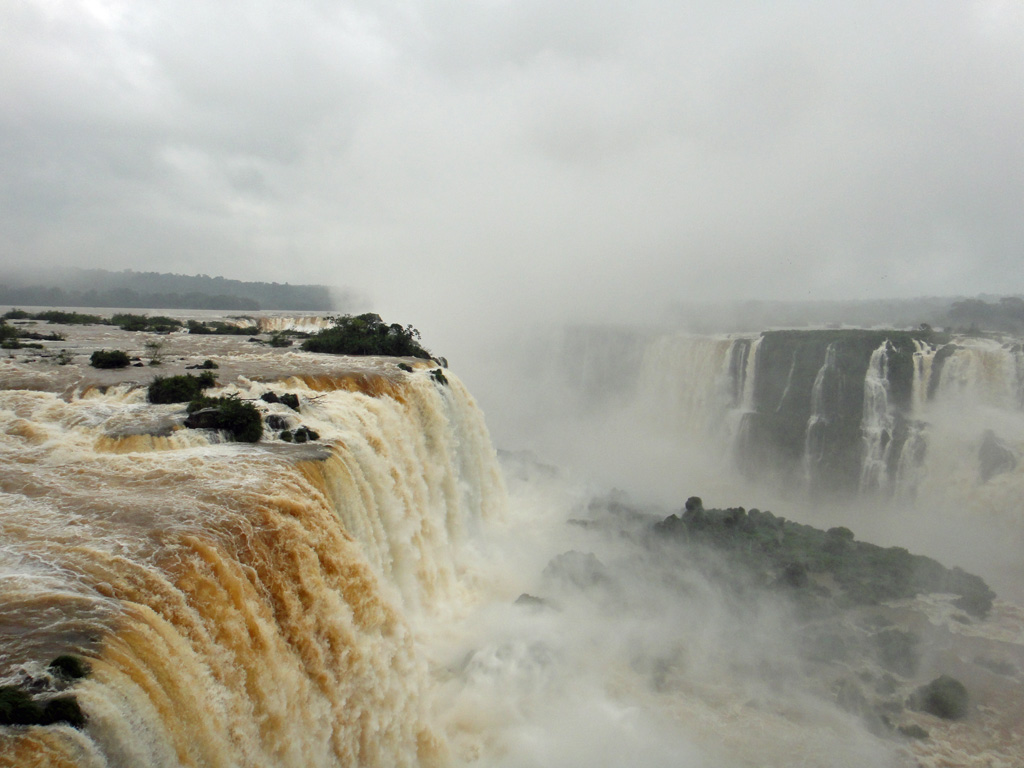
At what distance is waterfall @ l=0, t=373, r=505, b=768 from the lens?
4734mm

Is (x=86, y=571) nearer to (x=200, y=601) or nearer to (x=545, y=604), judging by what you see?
(x=200, y=601)

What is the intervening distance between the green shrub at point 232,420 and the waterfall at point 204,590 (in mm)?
406

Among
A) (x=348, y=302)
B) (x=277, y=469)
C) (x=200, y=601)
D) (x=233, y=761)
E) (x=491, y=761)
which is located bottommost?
(x=491, y=761)

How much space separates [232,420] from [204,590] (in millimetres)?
5061

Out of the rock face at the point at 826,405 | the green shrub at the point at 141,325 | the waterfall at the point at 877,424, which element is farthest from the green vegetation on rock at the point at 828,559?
the green shrub at the point at 141,325

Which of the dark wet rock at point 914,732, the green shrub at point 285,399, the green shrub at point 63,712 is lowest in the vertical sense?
the dark wet rock at point 914,732

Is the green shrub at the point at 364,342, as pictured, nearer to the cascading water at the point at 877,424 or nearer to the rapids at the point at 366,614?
the rapids at the point at 366,614

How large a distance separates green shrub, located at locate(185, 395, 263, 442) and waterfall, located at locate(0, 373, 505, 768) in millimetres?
406

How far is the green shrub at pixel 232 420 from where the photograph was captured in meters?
10.2

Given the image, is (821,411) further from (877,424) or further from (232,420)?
(232,420)

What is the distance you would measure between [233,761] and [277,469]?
13.7 feet

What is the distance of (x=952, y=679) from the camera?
11.9 meters

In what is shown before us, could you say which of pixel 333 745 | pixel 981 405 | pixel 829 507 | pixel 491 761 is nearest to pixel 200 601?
pixel 333 745

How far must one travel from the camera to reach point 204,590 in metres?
5.91
